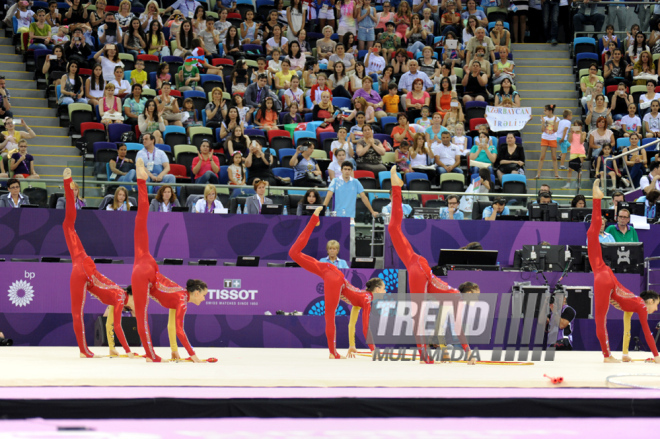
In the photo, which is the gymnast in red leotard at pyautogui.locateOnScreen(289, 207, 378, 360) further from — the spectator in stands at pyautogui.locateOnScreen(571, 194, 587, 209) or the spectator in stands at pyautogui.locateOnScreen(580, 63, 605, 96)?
the spectator in stands at pyautogui.locateOnScreen(580, 63, 605, 96)

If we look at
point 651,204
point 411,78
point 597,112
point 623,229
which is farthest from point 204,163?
point 597,112

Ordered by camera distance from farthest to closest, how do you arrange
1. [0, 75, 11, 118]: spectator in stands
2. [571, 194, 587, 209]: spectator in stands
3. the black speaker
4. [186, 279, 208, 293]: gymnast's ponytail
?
[0, 75, 11, 118]: spectator in stands
[571, 194, 587, 209]: spectator in stands
the black speaker
[186, 279, 208, 293]: gymnast's ponytail

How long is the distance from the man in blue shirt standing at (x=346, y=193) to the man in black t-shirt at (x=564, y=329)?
284 cm

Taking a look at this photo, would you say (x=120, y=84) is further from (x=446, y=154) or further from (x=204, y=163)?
(x=446, y=154)

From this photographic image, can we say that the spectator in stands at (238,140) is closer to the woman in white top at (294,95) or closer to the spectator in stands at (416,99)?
the woman in white top at (294,95)

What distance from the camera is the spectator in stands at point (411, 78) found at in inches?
580

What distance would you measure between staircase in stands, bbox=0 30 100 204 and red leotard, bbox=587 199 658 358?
709 cm

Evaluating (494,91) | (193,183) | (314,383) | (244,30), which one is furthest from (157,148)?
(314,383)

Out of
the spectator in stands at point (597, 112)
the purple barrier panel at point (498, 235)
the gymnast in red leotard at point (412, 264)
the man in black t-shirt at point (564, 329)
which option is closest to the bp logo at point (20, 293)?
the gymnast in red leotard at point (412, 264)

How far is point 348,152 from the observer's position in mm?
12695

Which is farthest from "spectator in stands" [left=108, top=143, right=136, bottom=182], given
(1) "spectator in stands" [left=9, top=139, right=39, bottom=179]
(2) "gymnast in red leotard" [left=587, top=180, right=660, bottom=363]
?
(2) "gymnast in red leotard" [left=587, top=180, right=660, bottom=363]

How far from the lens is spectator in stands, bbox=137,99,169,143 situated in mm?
12484

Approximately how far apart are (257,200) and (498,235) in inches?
136

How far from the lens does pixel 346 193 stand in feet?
36.8
